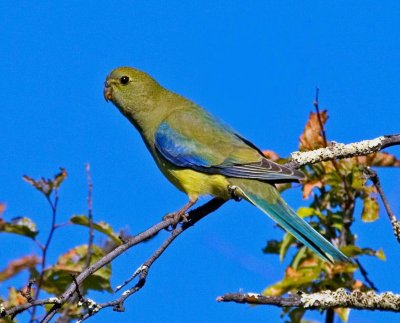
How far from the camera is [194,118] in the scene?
746cm

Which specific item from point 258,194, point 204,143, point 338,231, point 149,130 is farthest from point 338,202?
point 149,130

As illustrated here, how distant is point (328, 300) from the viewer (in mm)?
4191

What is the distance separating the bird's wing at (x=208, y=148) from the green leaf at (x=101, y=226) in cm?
79

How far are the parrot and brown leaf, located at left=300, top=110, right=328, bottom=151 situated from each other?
12.4 inches

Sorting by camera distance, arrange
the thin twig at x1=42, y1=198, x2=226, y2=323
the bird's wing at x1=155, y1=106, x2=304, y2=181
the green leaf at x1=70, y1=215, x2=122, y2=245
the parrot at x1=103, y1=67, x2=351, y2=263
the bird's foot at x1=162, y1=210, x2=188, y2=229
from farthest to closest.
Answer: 1. the bird's wing at x1=155, y1=106, x2=304, y2=181
2. the green leaf at x1=70, y1=215, x2=122, y2=245
3. the parrot at x1=103, y1=67, x2=351, y2=263
4. the bird's foot at x1=162, y1=210, x2=188, y2=229
5. the thin twig at x1=42, y1=198, x2=226, y2=323

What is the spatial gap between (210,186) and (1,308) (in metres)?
3.03

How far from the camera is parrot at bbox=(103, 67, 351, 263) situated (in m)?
6.16

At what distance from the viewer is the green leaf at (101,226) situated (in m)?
6.54

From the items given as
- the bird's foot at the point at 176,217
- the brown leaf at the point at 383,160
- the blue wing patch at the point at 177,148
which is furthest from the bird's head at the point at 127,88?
the brown leaf at the point at 383,160

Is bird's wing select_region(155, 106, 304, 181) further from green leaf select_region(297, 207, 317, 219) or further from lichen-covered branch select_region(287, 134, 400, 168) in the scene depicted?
green leaf select_region(297, 207, 317, 219)

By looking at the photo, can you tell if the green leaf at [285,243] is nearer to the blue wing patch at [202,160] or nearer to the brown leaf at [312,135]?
the blue wing patch at [202,160]

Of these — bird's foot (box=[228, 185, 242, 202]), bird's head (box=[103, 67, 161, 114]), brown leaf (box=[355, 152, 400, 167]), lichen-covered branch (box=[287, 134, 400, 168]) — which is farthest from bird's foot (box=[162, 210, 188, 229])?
bird's head (box=[103, 67, 161, 114])

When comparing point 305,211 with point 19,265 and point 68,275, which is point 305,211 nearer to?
point 68,275

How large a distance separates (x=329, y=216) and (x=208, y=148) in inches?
47.1
